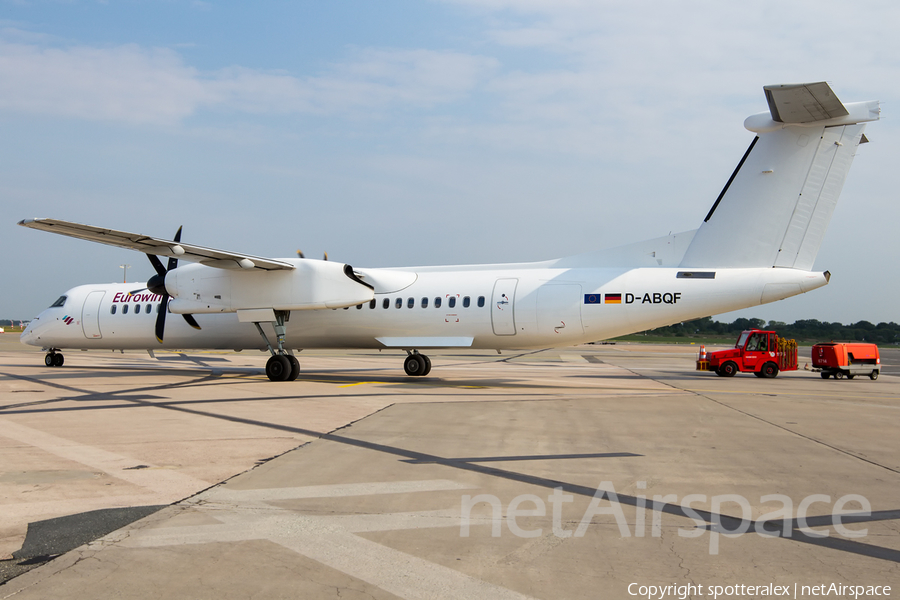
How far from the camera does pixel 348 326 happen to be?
20000 mm

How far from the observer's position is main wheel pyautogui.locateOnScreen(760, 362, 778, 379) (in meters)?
24.2

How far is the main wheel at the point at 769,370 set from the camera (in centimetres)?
2420

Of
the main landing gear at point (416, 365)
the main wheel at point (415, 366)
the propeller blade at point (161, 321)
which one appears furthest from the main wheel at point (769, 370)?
the propeller blade at point (161, 321)

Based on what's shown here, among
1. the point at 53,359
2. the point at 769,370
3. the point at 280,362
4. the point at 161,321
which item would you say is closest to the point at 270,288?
the point at 280,362

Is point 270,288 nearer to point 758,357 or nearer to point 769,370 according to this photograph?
point 758,357

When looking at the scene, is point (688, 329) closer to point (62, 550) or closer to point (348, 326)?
point (348, 326)

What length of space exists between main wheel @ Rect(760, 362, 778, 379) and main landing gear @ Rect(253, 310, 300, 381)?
690 inches

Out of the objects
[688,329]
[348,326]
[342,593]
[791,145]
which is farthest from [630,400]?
[688,329]

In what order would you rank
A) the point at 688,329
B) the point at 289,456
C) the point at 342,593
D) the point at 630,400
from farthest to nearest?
the point at 688,329 < the point at 630,400 < the point at 289,456 < the point at 342,593

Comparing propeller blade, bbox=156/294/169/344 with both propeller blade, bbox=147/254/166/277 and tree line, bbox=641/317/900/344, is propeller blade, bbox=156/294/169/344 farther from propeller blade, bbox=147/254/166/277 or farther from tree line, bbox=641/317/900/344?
tree line, bbox=641/317/900/344

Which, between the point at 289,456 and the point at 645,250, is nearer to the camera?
the point at 289,456

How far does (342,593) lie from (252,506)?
2.19m

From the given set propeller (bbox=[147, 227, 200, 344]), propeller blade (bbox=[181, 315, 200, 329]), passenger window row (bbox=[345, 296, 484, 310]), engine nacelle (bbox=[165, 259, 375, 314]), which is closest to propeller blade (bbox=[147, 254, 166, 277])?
propeller (bbox=[147, 227, 200, 344])

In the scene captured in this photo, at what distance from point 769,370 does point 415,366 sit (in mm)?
13868
